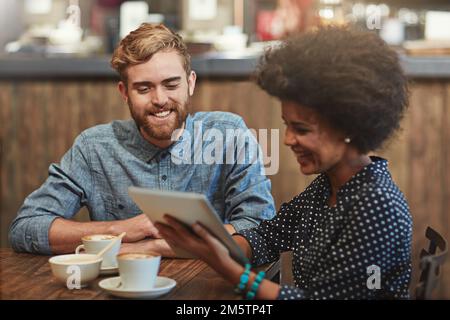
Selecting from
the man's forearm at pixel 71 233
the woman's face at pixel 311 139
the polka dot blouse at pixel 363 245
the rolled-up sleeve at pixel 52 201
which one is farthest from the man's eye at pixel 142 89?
the polka dot blouse at pixel 363 245

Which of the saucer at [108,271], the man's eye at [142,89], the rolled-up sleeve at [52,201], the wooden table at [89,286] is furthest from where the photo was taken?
the man's eye at [142,89]

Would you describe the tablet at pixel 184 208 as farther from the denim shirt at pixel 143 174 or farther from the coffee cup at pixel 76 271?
the denim shirt at pixel 143 174

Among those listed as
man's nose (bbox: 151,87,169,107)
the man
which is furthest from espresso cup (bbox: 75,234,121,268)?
man's nose (bbox: 151,87,169,107)

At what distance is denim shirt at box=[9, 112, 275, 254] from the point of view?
7.15 feet

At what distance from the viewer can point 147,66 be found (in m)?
2.13

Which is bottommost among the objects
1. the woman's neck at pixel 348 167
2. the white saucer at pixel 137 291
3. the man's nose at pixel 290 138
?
the white saucer at pixel 137 291

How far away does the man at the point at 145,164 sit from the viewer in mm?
2125

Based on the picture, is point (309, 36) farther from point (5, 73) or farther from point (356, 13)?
point (356, 13)

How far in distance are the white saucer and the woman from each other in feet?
0.28

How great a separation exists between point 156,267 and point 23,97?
2380 mm

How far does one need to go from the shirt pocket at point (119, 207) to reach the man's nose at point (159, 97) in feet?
0.96

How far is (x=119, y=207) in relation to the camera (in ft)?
7.38
